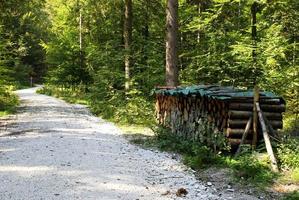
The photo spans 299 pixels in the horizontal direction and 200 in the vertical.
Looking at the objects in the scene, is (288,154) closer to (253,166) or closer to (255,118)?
(253,166)

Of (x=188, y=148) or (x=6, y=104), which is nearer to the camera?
(x=188, y=148)

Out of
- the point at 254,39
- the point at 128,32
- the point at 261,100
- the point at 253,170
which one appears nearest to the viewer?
the point at 253,170

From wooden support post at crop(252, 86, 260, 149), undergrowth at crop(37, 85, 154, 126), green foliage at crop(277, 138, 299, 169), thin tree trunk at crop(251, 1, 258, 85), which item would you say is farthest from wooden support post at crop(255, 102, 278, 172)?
undergrowth at crop(37, 85, 154, 126)

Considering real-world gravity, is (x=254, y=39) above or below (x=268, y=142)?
above

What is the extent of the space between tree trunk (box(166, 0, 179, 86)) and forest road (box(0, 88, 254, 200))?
3442 mm

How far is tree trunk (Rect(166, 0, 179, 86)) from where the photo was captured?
15.8 metres

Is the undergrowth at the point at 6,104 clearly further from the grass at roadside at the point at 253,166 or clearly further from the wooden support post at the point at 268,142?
the wooden support post at the point at 268,142

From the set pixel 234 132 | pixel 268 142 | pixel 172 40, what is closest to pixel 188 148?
pixel 234 132

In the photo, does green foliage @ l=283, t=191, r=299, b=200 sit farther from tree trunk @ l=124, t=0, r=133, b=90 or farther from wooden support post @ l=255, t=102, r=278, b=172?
tree trunk @ l=124, t=0, r=133, b=90

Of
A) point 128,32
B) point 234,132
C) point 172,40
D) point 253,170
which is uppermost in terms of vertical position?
point 128,32

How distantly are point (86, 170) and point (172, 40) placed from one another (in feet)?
27.6

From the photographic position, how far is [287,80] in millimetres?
15297

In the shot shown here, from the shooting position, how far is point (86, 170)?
892 centimetres

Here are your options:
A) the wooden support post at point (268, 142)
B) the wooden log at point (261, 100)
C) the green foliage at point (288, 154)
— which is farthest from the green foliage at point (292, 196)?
the wooden log at point (261, 100)
